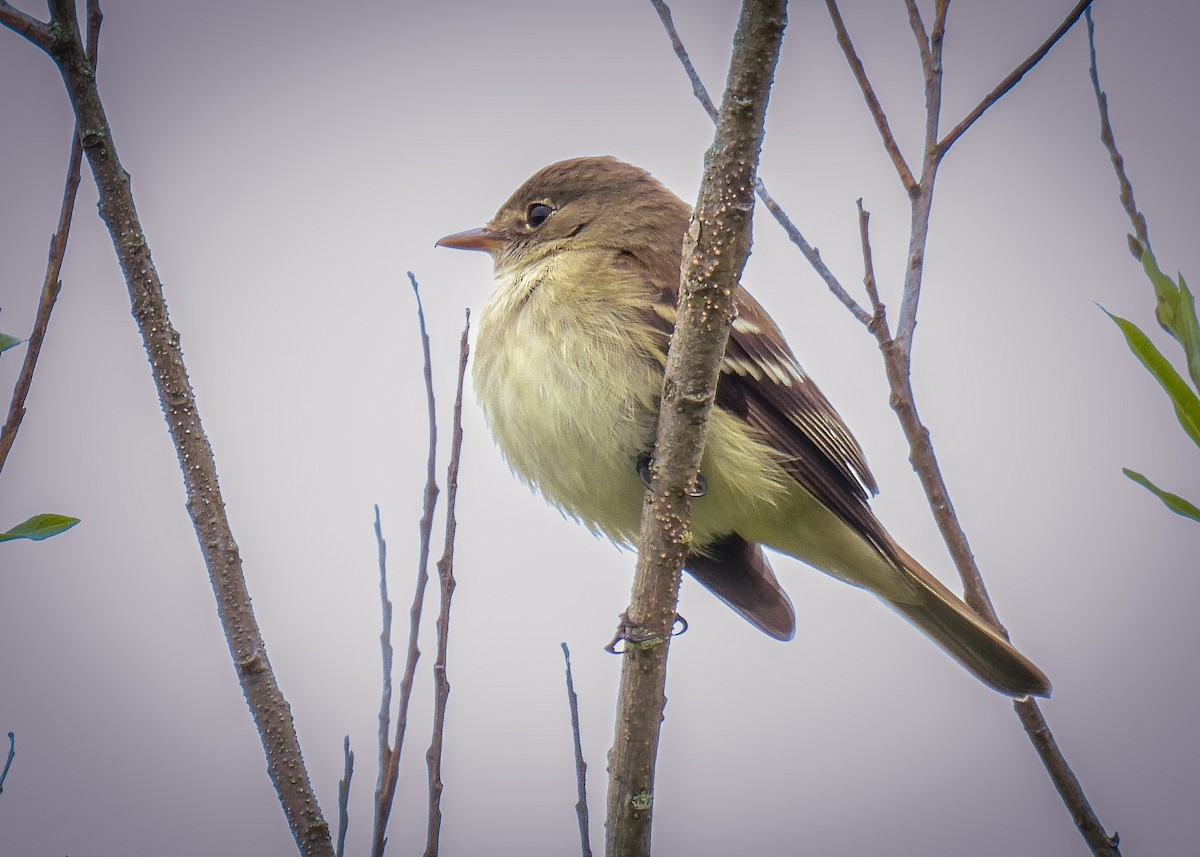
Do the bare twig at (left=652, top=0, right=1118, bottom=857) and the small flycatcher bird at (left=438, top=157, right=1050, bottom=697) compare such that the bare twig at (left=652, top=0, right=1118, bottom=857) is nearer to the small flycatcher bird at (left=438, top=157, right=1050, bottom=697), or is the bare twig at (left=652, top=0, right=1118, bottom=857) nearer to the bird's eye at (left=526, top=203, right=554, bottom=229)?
the small flycatcher bird at (left=438, top=157, right=1050, bottom=697)

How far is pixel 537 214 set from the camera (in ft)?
18.7

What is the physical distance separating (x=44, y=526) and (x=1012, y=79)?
294 centimetres

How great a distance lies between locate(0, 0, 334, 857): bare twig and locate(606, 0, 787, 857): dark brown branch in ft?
2.54

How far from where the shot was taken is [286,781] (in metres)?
2.70

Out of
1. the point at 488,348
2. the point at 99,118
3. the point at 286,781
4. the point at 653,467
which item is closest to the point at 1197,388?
the point at 653,467

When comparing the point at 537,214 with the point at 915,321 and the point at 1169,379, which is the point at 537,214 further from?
the point at 1169,379

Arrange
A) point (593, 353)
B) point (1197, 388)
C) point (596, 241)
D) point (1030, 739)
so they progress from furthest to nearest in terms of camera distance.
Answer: point (596, 241) < point (593, 353) < point (1030, 739) < point (1197, 388)

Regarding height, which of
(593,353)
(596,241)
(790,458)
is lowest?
(790,458)

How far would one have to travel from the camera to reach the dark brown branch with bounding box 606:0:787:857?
258cm

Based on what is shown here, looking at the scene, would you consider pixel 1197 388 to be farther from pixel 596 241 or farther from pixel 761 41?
pixel 596 241

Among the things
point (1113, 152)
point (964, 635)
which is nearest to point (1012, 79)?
point (1113, 152)

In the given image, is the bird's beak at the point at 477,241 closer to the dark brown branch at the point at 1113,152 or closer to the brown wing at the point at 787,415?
the brown wing at the point at 787,415

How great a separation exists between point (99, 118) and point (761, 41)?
1.53m

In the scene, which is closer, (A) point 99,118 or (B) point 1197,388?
(B) point 1197,388
